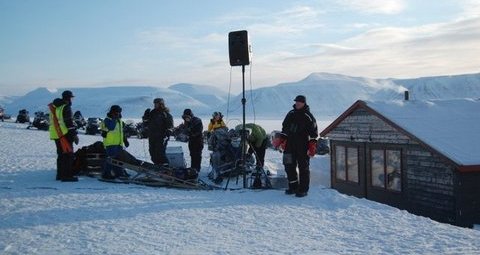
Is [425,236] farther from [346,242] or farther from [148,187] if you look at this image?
[148,187]

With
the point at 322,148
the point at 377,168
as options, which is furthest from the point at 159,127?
the point at 322,148

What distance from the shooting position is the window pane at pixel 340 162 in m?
16.8

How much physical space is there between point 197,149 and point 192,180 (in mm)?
2290

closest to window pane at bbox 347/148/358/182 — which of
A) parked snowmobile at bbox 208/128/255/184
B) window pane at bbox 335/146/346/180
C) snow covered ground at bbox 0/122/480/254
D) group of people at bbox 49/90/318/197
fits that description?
window pane at bbox 335/146/346/180

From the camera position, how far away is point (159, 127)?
10.4 m

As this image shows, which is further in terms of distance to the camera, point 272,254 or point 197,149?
point 197,149

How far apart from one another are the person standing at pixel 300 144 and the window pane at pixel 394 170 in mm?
6224

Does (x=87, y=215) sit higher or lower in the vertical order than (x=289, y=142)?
lower

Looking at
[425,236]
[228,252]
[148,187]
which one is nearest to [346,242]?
[425,236]

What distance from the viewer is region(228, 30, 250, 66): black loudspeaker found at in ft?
29.8

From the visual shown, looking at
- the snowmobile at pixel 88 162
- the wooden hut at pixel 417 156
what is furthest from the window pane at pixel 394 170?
the snowmobile at pixel 88 162

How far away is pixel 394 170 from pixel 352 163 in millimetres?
2280

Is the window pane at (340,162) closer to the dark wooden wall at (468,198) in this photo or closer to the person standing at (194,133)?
the dark wooden wall at (468,198)

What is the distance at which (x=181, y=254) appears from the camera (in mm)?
4973
